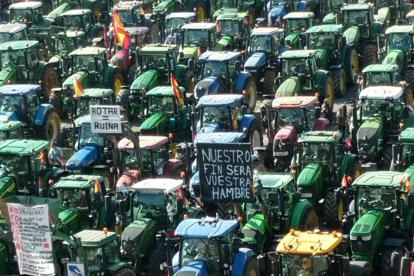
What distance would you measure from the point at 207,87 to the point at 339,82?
4.78m

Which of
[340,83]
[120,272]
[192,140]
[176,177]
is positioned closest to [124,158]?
[176,177]

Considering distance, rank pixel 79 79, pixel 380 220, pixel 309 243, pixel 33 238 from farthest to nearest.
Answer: pixel 79 79, pixel 380 220, pixel 309 243, pixel 33 238

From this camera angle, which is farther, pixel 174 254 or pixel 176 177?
pixel 176 177

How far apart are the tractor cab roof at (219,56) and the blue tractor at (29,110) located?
4.92 meters

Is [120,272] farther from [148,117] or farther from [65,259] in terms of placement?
[148,117]

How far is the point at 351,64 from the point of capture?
43125 mm

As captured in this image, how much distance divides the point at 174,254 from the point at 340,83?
15732 millimetres

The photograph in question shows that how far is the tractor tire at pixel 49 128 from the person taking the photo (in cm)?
3922

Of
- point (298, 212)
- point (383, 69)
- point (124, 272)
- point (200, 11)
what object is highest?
point (383, 69)

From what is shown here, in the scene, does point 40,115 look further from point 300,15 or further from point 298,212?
point 298,212

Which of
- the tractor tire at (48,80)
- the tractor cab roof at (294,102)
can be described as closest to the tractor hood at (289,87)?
the tractor cab roof at (294,102)

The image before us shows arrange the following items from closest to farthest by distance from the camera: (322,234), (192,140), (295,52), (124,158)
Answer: (322,234) → (124,158) → (192,140) → (295,52)

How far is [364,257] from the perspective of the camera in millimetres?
27719

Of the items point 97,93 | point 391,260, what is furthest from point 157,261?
point 97,93
